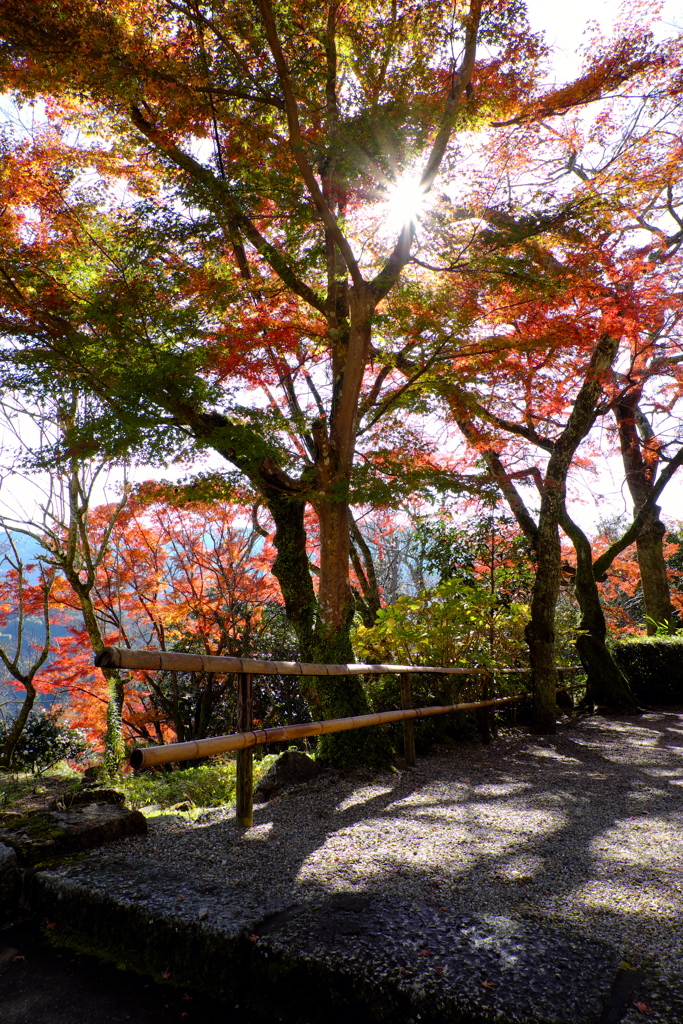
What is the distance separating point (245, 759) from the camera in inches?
106

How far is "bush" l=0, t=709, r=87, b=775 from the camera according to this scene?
791cm

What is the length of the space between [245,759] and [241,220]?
4558 mm

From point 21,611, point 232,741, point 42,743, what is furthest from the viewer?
point 42,743

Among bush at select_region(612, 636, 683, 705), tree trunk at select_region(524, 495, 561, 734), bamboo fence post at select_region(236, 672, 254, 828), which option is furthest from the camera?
bush at select_region(612, 636, 683, 705)

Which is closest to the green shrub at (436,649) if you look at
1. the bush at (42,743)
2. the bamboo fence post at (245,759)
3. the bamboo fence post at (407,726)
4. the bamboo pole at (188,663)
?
the bamboo fence post at (407,726)

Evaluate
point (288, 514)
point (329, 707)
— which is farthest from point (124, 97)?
point (329, 707)

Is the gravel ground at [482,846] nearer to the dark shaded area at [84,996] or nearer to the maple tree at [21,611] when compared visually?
the dark shaded area at [84,996]

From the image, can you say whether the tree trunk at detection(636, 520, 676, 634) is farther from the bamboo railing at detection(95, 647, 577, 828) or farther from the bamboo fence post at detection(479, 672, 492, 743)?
the bamboo railing at detection(95, 647, 577, 828)

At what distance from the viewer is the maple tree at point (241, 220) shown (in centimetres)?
439

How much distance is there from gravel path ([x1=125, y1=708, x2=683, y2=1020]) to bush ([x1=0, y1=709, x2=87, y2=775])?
593 cm

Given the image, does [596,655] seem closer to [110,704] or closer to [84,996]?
[110,704]

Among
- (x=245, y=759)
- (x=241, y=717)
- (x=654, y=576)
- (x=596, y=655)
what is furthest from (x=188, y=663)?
(x=654, y=576)

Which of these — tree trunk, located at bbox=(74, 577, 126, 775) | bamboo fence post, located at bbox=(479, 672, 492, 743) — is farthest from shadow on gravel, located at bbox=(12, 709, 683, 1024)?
tree trunk, located at bbox=(74, 577, 126, 775)

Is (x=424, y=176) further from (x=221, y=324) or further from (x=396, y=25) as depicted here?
(x=221, y=324)
